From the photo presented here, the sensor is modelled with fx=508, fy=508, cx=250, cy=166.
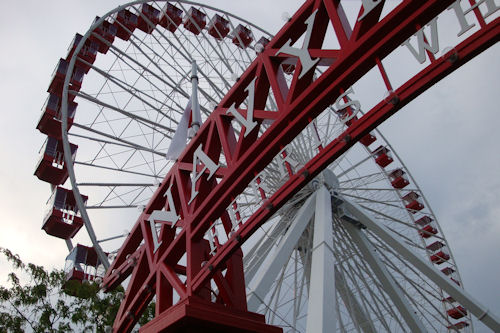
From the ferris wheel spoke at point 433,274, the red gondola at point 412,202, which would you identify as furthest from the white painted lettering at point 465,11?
the red gondola at point 412,202

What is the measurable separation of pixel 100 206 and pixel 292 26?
1069 centimetres

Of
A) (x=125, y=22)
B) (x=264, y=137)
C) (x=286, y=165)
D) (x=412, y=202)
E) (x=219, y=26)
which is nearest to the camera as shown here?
(x=264, y=137)

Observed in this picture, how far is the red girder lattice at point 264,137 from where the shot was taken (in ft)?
21.3

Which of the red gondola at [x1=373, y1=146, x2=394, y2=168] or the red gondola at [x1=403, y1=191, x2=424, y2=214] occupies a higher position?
the red gondola at [x1=373, y1=146, x2=394, y2=168]

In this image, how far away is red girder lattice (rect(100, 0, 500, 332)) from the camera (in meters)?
6.49

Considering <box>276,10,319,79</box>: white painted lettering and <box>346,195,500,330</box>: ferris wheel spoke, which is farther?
<box>346,195,500,330</box>: ferris wheel spoke

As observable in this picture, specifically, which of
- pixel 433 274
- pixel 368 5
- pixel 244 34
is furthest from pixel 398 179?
pixel 368 5

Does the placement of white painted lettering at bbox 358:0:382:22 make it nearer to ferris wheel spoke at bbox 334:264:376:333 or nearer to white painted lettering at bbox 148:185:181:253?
white painted lettering at bbox 148:185:181:253

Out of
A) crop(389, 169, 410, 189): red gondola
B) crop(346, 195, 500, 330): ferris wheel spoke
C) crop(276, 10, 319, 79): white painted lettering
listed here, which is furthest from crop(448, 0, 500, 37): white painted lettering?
crop(389, 169, 410, 189): red gondola

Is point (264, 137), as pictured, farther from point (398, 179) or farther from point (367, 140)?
point (398, 179)

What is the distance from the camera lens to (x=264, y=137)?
8.28 metres

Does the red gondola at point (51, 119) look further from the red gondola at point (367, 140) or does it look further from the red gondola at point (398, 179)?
the red gondola at point (398, 179)

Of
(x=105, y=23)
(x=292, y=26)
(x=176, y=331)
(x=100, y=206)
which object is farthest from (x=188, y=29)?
(x=176, y=331)

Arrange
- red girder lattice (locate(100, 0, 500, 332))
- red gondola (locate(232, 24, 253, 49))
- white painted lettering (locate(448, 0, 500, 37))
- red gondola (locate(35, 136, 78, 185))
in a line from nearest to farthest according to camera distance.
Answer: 1. white painted lettering (locate(448, 0, 500, 37))
2. red girder lattice (locate(100, 0, 500, 332))
3. red gondola (locate(35, 136, 78, 185))
4. red gondola (locate(232, 24, 253, 49))
